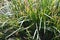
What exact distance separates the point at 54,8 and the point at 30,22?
366mm

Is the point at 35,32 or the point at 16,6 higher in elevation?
the point at 16,6

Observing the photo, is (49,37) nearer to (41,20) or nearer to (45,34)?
(45,34)

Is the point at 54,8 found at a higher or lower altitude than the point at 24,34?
higher

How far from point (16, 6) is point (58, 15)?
597mm

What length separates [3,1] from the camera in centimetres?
327

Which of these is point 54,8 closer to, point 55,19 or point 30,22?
point 55,19

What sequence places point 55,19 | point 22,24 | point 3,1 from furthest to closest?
point 3,1, point 22,24, point 55,19

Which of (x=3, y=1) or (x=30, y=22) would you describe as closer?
(x=30, y=22)

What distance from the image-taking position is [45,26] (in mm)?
2639

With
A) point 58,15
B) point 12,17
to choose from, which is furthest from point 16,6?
point 58,15

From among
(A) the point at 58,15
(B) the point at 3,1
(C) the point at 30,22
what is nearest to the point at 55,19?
(A) the point at 58,15

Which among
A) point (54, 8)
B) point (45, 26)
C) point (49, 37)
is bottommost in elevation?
point (49, 37)

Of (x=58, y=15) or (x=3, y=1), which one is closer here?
(x=58, y=15)

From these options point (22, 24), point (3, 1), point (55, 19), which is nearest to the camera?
point (55, 19)
